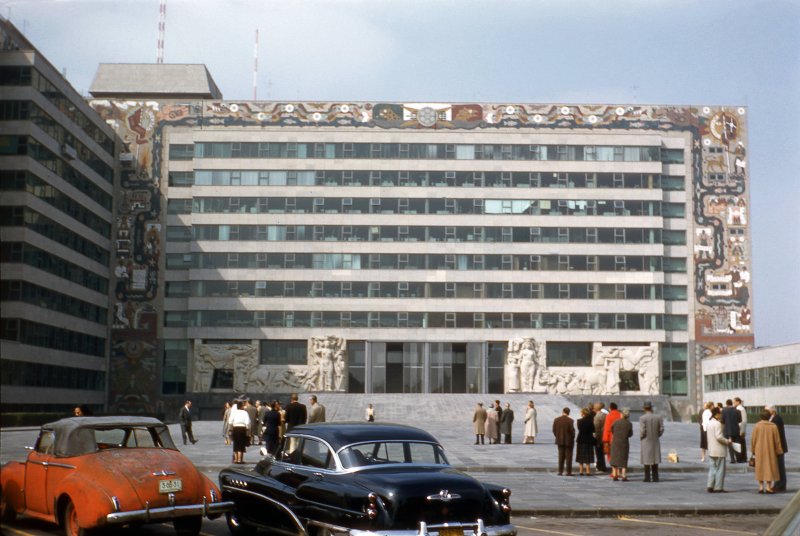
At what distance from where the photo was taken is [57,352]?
223ft

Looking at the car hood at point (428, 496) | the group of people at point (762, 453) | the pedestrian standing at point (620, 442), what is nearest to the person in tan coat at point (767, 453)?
the group of people at point (762, 453)

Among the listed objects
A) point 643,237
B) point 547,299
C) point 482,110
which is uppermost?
point 482,110

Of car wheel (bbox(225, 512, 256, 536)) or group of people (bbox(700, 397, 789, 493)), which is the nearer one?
car wheel (bbox(225, 512, 256, 536))

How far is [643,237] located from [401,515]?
71.2 metres

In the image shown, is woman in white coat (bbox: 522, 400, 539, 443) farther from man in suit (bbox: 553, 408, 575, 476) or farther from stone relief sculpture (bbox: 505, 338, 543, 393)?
stone relief sculpture (bbox: 505, 338, 543, 393)

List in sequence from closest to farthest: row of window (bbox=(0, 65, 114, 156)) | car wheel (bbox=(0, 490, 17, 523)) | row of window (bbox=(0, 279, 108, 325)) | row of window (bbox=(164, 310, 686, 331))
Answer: car wheel (bbox=(0, 490, 17, 523)) → row of window (bbox=(0, 65, 114, 156)) → row of window (bbox=(0, 279, 108, 325)) → row of window (bbox=(164, 310, 686, 331))

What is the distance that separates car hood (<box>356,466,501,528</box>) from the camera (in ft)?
33.7

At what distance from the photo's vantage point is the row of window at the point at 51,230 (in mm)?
61281

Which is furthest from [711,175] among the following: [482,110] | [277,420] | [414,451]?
[414,451]

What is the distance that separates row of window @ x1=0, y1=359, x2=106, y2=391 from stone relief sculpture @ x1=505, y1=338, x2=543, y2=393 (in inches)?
1293

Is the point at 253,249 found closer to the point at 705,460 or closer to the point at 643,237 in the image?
the point at 643,237

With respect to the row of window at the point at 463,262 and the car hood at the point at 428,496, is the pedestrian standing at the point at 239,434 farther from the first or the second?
the row of window at the point at 463,262

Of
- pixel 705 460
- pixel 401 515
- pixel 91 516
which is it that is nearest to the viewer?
pixel 401 515

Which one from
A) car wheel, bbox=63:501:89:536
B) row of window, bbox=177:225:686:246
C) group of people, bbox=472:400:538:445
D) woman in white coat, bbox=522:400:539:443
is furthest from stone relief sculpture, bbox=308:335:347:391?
car wheel, bbox=63:501:89:536
